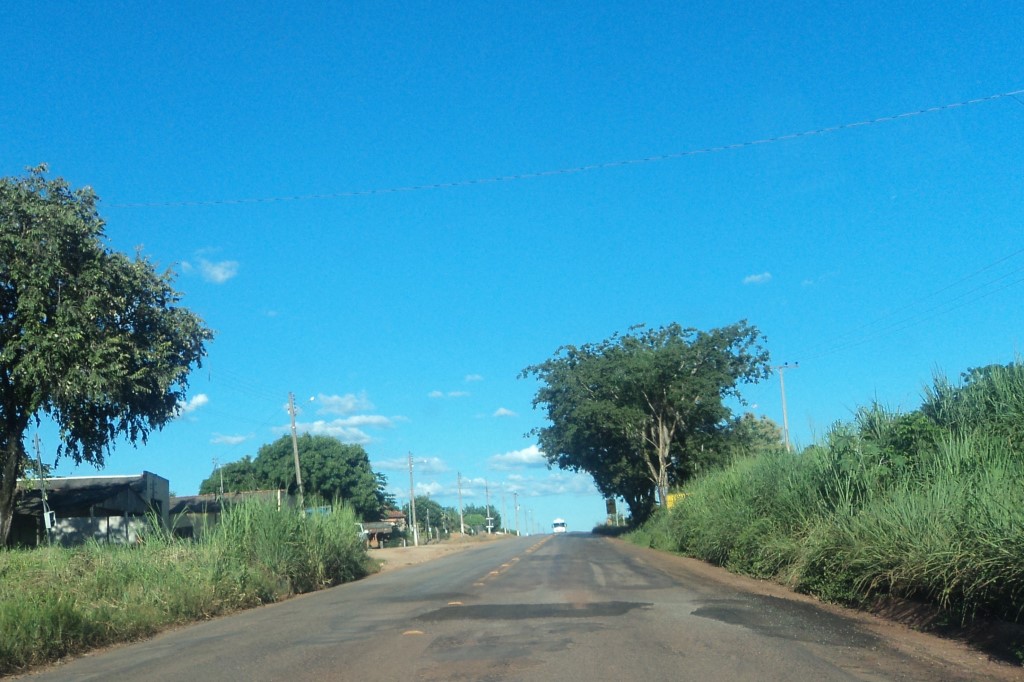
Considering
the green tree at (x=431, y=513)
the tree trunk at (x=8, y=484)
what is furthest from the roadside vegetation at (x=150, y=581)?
the green tree at (x=431, y=513)

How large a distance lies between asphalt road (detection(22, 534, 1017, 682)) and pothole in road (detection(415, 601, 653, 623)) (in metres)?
0.03

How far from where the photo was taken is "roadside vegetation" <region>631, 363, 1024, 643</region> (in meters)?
10.1

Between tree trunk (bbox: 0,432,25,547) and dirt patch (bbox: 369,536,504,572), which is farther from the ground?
tree trunk (bbox: 0,432,25,547)

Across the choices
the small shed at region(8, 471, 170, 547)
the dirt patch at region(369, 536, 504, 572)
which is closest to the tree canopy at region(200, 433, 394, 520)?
the dirt patch at region(369, 536, 504, 572)

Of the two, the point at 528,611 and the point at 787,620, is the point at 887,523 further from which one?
the point at 528,611

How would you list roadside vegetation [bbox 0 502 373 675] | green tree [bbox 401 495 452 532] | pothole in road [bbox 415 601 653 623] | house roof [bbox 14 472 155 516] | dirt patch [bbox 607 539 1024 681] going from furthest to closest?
1. green tree [bbox 401 495 452 532]
2. house roof [bbox 14 472 155 516]
3. pothole in road [bbox 415 601 653 623]
4. roadside vegetation [bbox 0 502 373 675]
5. dirt patch [bbox 607 539 1024 681]

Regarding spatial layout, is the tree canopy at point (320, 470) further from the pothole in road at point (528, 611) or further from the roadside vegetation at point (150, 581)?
the pothole in road at point (528, 611)

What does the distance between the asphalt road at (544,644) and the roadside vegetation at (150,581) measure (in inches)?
23.9

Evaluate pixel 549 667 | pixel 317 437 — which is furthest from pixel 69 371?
pixel 317 437

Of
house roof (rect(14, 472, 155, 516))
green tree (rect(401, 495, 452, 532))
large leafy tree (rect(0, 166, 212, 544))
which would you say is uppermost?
large leafy tree (rect(0, 166, 212, 544))

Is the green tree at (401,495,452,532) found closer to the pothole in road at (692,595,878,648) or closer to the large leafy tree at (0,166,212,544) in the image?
the large leafy tree at (0,166,212,544)

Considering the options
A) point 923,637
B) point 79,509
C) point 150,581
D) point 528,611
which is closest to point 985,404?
point 923,637

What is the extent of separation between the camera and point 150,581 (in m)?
15.1

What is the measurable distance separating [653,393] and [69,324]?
27.1 m
